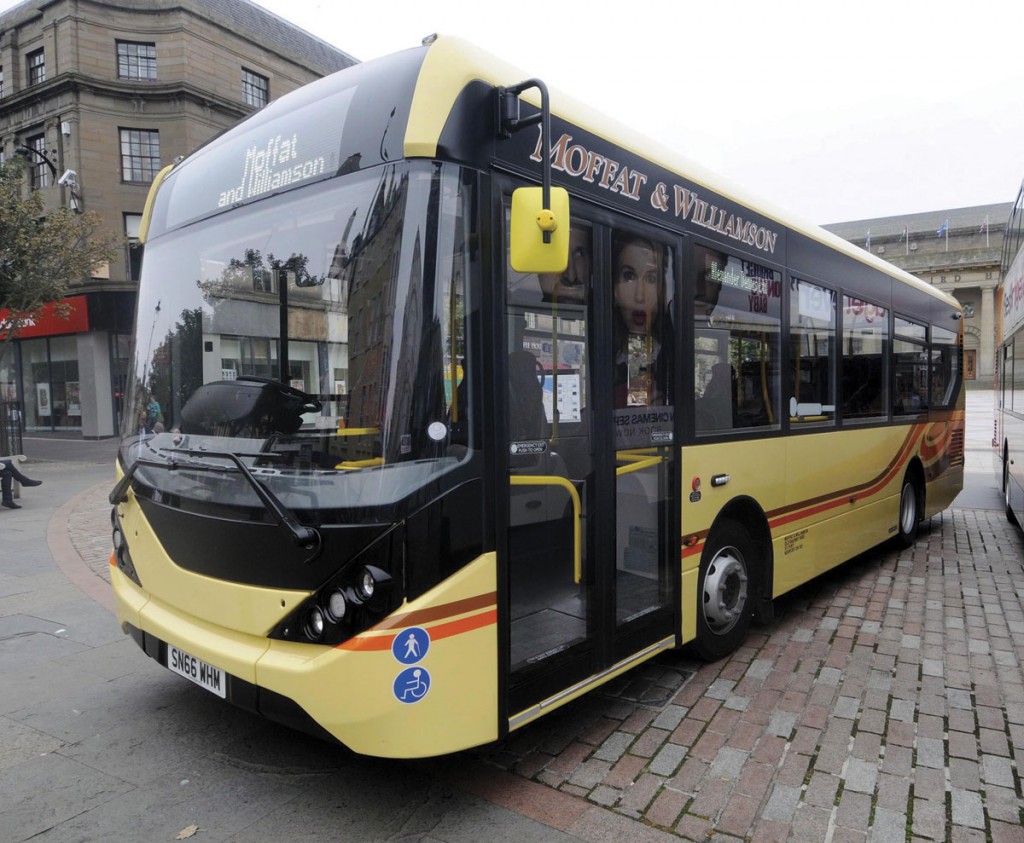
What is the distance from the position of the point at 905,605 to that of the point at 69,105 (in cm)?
2805

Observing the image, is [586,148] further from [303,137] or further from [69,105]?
[69,105]

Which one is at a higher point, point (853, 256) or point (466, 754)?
point (853, 256)

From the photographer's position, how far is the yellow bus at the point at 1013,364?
861 cm

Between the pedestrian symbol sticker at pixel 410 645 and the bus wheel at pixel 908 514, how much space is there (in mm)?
6568

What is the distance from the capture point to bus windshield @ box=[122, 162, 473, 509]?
270 centimetres

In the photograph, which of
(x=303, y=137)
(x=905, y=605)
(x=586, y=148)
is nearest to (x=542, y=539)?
(x=586, y=148)

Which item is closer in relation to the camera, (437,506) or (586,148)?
(437,506)

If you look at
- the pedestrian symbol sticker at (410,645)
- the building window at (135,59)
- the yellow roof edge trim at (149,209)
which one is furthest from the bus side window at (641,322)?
the building window at (135,59)

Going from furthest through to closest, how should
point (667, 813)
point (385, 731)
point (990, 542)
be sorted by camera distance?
point (990, 542) < point (667, 813) < point (385, 731)

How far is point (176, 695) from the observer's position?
163 inches

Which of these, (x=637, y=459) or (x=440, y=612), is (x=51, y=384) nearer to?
(x=637, y=459)

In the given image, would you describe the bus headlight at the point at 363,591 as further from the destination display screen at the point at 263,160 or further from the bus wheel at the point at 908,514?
the bus wheel at the point at 908,514

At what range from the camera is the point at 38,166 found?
25.4 m

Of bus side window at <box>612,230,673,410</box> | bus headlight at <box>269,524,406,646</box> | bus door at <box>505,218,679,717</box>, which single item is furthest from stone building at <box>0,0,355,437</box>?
bus headlight at <box>269,524,406,646</box>
